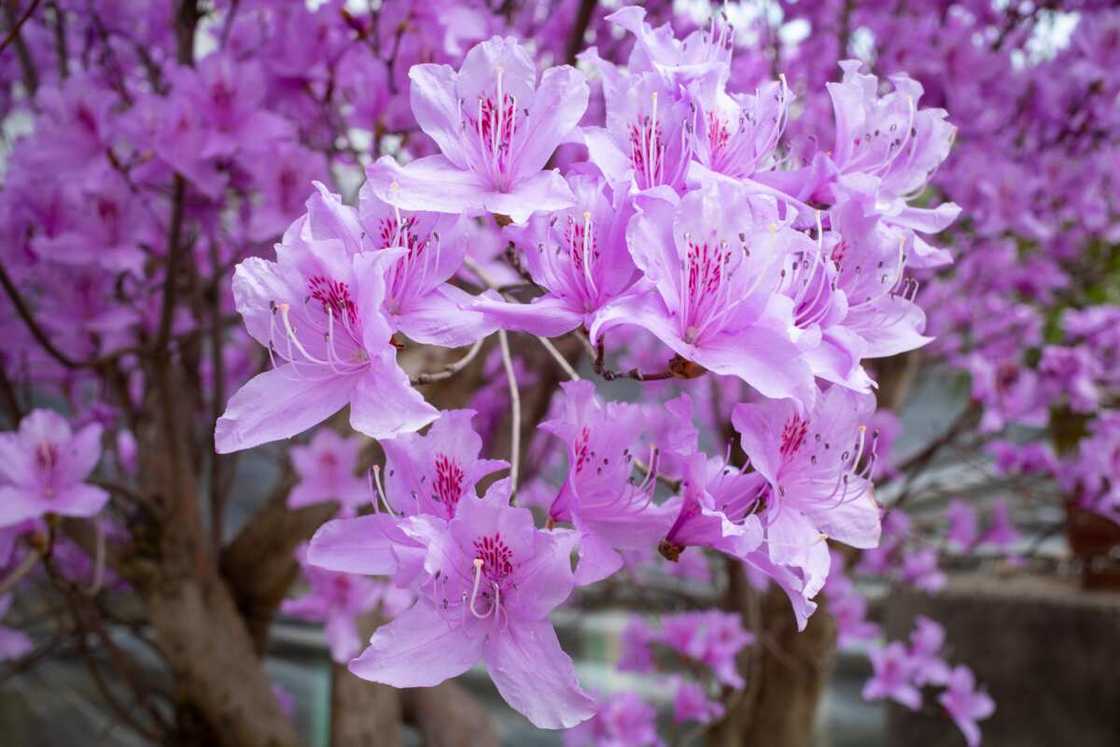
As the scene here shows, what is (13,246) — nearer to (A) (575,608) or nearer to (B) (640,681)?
(A) (575,608)

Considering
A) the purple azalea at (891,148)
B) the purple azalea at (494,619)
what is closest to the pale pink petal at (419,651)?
the purple azalea at (494,619)

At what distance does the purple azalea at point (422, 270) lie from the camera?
0.54 meters

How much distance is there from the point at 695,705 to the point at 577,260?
164 centimetres

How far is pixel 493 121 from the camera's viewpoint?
1.92ft

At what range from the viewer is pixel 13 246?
1.23 m

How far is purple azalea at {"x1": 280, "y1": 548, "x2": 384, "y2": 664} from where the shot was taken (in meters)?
1.58

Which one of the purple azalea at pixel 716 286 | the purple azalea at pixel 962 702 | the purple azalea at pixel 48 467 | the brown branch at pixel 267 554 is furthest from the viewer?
the purple azalea at pixel 962 702

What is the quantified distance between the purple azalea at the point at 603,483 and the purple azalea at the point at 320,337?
0.11m

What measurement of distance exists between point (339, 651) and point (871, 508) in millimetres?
1189

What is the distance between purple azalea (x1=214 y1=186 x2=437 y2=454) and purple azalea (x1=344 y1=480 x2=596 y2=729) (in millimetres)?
72

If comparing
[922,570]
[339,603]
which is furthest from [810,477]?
[922,570]

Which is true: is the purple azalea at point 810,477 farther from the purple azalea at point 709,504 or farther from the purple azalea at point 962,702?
the purple azalea at point 962,702

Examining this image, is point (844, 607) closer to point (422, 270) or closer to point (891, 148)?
point (891, 148)

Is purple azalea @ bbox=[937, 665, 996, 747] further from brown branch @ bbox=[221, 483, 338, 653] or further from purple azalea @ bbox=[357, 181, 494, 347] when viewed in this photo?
purple azalea @ bbox=[357, 181, 494, 347]
